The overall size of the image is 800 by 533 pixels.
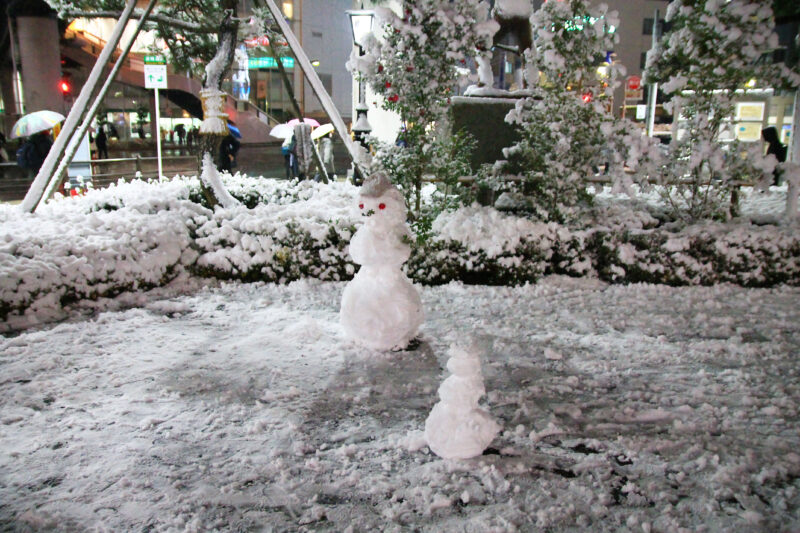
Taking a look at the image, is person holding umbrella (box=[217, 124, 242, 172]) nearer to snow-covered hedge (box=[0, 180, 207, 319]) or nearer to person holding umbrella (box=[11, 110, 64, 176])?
person holding umbrella (box=[11, 110, 64, 176])

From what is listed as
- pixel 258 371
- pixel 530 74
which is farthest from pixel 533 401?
pixel 530 74

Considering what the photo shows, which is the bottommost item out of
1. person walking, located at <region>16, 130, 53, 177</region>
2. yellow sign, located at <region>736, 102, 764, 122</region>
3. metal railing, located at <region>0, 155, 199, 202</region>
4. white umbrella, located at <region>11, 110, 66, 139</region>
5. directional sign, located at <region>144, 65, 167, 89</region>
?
metal railing, located at <region>0, 155, 199, 202</region>

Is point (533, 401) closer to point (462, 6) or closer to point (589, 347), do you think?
point (589, 347)

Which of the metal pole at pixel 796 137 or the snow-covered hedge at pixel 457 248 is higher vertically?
the metal pole at pixel 796 137

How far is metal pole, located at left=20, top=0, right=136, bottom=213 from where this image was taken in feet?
24.1

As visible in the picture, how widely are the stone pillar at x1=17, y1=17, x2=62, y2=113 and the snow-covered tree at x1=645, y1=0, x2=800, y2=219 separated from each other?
2176 centimetres

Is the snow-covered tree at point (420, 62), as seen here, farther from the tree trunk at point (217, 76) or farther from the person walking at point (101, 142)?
the person walking at point (101, 142)

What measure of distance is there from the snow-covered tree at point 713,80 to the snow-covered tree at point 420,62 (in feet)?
9.00

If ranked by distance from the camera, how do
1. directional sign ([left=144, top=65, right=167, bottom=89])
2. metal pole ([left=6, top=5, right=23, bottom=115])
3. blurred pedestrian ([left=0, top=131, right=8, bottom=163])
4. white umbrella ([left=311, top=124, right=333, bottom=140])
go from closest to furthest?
directional sign ([left=144, top=65, right=167, bottom=89]), white umbrella ([left=311, top=124, right=333, bottom=140]), blurred pedestrian ([left=0, top=131, right=8, bottom=163]), metal pole ([left=6, top=5, right=23, bottom=115])

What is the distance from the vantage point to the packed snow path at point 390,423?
293 centimetres

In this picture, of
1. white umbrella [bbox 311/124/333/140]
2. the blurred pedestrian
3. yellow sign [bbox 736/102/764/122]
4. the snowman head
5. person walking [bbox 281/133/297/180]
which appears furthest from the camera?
the blurred pedestrian

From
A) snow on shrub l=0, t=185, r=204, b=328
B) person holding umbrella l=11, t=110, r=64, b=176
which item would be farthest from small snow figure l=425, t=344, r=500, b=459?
person holding umbrella l=11, t=110, r=64, b=176

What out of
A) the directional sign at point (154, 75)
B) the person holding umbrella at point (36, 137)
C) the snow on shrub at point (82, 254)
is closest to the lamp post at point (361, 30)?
the snow on shrub at point (82, 254)

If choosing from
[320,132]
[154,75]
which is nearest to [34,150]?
[154,75]
